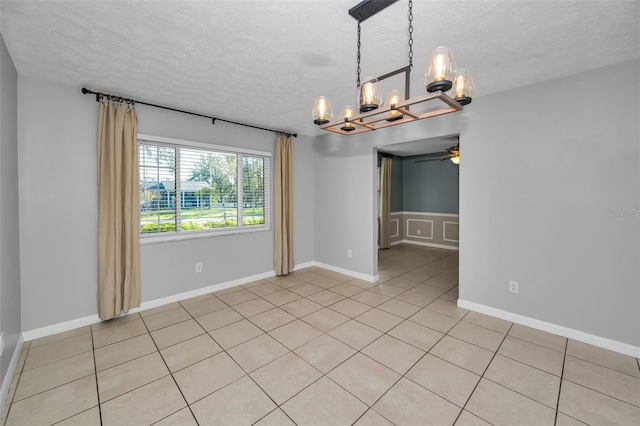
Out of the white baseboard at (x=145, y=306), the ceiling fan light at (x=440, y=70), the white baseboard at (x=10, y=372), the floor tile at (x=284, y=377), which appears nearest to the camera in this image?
the ceiling fan light at (x=440, y=70)

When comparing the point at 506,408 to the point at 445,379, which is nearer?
the point at 506,408

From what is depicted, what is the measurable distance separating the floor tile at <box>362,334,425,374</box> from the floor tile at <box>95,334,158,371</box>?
2.00m

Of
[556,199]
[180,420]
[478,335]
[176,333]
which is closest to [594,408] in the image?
[478,335]

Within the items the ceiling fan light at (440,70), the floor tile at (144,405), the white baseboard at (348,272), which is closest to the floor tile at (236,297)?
the floor tile at (144,405)

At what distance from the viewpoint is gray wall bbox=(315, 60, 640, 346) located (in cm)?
230

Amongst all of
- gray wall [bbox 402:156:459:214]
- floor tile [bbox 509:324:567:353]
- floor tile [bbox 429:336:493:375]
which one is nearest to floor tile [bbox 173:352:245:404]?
floor tile [bbox 429:336:493:375]

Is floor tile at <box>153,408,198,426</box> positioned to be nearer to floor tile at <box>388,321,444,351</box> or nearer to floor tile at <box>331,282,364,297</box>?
floor tile at <box>388,321,444,351</box>

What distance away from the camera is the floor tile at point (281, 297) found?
343cm

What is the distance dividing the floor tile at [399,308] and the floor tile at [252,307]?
1440mm

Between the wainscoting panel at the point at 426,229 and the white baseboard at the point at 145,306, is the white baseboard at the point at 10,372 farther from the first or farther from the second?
the wainscoting panel at the point at 426,229

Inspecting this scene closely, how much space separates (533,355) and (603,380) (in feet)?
1.36

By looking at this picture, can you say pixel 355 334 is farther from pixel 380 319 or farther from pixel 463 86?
pixel 463 86

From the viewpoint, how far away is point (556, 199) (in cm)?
260

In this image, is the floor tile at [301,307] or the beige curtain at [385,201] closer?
the floor tile at [301,307]
